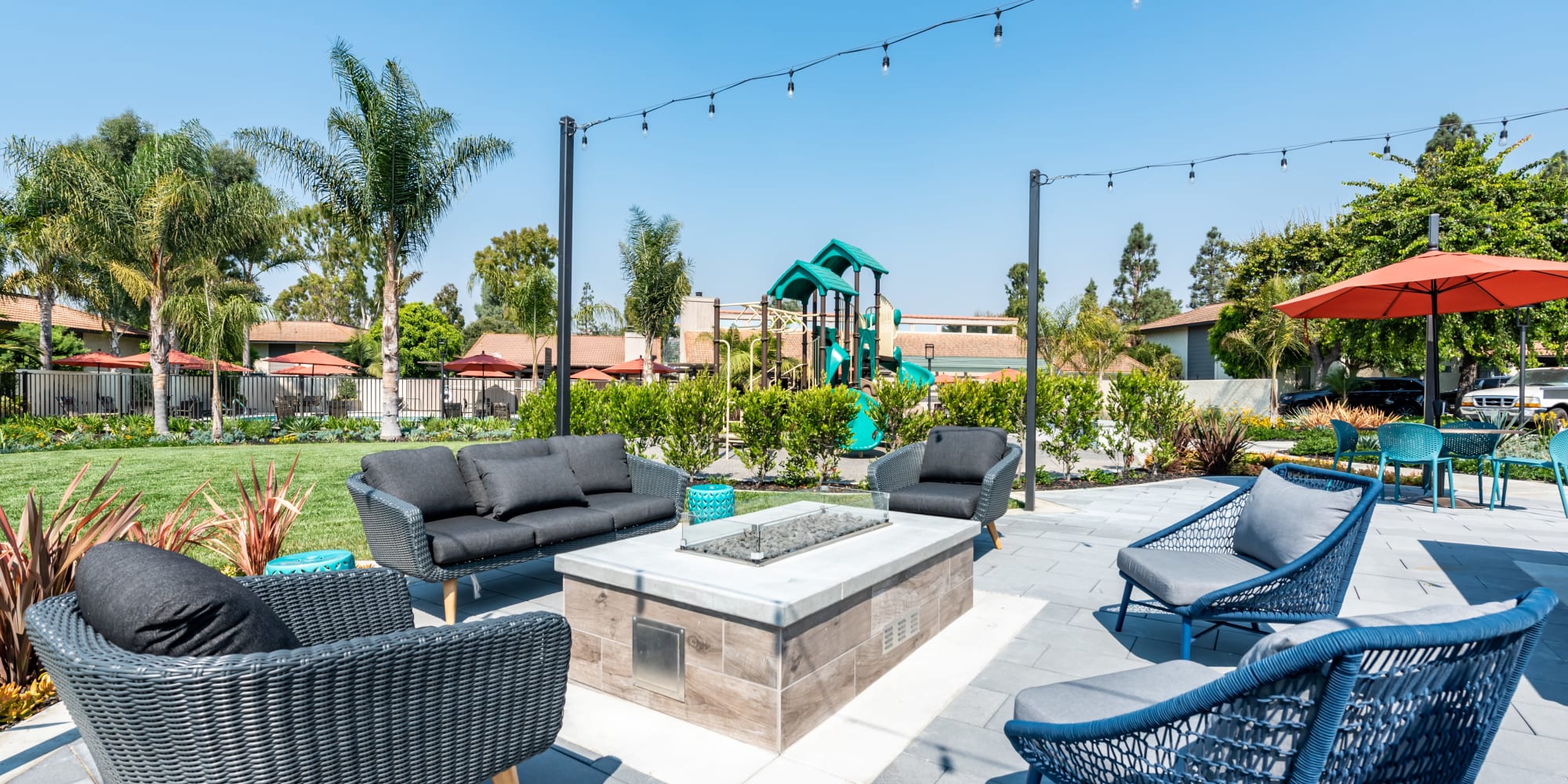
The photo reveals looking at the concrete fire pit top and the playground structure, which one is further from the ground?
the playground structure

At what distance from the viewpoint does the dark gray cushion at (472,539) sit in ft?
13.0

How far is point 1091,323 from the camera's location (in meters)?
31.9

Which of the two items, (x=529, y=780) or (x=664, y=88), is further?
(x=664, y=88)

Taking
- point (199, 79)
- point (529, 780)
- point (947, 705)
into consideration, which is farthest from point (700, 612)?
point (199, 79)

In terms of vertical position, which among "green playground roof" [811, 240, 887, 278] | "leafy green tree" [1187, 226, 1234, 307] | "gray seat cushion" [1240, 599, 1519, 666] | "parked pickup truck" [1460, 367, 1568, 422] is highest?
"leafy green tree" [1187, 226, 1234, 307]

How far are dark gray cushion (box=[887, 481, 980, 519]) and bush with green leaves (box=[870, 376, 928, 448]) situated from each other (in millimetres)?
3071

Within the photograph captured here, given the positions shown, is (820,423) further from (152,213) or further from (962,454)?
(152,213)

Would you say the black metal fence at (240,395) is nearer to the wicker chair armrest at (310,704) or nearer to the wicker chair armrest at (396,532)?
the wicker chair armrest at (396,532)

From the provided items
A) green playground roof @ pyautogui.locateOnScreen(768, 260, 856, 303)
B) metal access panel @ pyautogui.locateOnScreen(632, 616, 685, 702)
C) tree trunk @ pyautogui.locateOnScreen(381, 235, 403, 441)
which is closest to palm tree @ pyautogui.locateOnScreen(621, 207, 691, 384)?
tree trunk @ pyautogui.locateOnScreen(381, 235, 403, 441)

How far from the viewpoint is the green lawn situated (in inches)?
253

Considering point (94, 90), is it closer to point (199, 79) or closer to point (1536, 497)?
point (199, 79)

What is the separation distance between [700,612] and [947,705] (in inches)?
43.2

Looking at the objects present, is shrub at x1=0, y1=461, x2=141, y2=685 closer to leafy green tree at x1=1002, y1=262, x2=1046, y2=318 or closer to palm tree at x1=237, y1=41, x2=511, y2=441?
palm tree at x1=237, y1=41, x2=511, y2=441

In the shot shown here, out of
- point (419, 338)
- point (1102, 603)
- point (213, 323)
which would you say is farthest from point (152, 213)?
point (419, 338)
